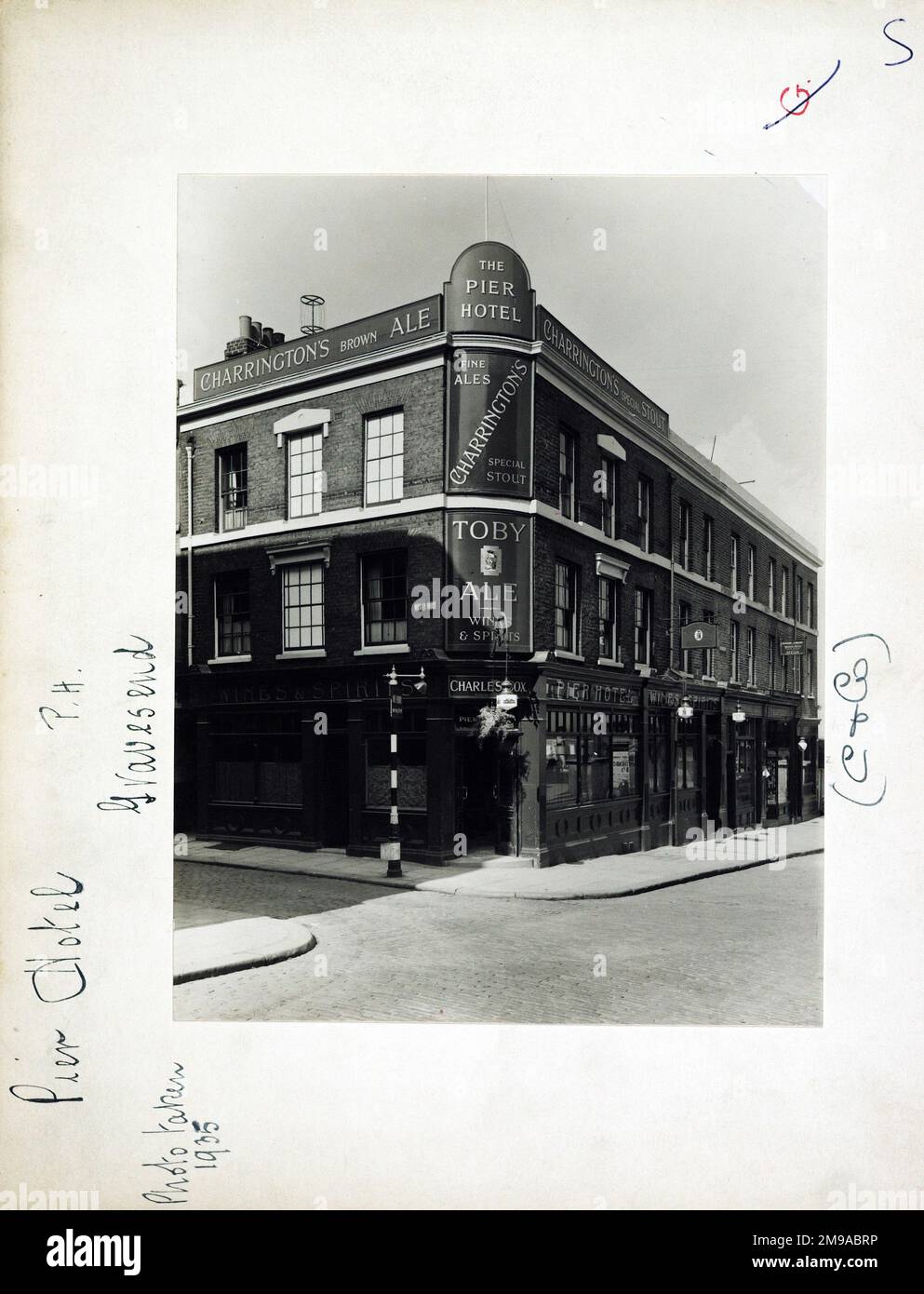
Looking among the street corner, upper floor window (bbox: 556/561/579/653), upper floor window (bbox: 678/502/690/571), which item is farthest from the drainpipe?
upper floor window (bbox: 678/502/690/571)

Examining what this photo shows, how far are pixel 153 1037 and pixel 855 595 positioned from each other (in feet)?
17.8

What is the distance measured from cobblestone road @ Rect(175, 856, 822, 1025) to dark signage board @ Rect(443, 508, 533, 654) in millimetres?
2271

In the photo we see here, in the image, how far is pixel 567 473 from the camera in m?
6.93

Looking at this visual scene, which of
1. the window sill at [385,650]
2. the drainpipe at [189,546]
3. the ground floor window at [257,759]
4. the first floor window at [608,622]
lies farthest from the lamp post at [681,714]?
the drainpipe at [189,546]

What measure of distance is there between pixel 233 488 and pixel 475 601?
2384 millimetres

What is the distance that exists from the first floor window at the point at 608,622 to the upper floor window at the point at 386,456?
7.96ft

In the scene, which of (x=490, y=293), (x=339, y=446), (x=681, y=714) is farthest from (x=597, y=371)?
(x=681, y=714)

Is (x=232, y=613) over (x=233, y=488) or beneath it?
beneath

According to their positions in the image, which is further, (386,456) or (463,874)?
(386,456)

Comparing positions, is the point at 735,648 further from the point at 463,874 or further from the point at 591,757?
the point at 463,874

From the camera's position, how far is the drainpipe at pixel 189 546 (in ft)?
17.6

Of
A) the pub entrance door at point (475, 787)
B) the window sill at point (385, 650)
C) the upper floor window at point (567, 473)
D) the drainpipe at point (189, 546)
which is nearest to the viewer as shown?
the drainpipe at point (189, 546)

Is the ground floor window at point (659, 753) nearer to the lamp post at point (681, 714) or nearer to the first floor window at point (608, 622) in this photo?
the lamp post at point (681, 714)

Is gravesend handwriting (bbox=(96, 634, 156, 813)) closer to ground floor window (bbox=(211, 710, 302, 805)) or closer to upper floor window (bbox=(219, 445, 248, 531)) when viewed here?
ground floor window (bbox=(211, 710, 302, 805))
